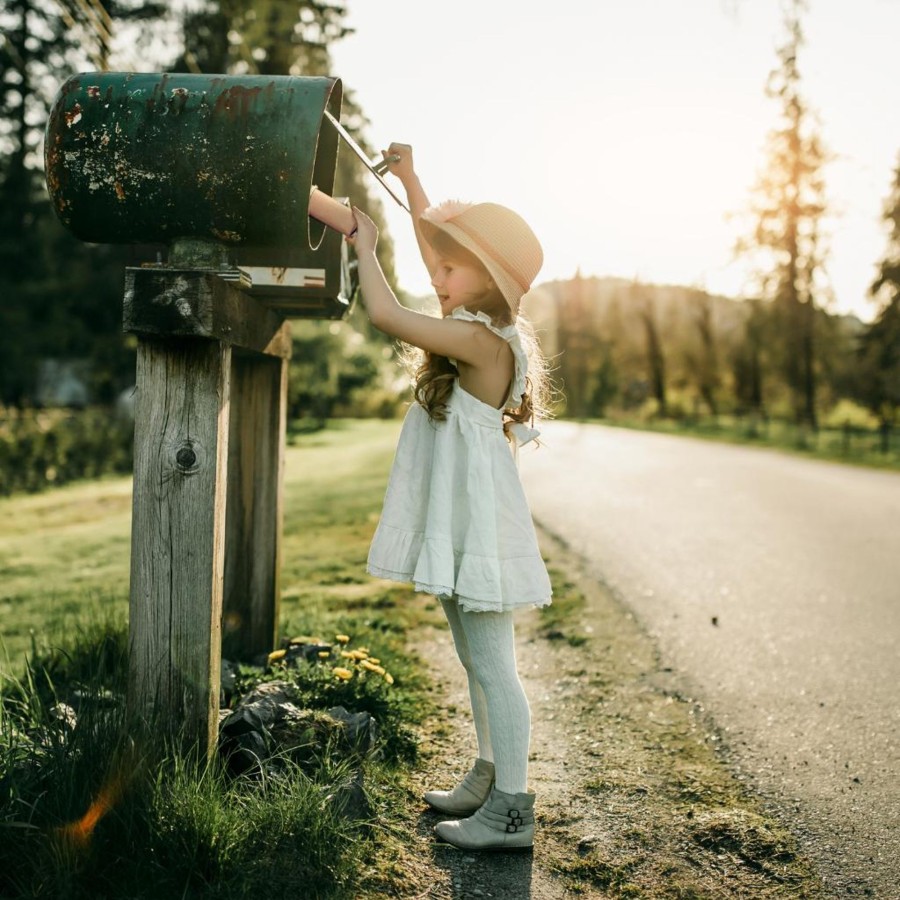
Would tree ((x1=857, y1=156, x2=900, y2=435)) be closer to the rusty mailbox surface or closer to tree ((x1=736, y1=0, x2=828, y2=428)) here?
tree ((x1=736, y1=0, x2=828, y2=428))

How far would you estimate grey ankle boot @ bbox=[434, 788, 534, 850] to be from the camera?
2.87 meters

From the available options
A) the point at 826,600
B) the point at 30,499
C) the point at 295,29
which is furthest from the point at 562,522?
the point at 295,29

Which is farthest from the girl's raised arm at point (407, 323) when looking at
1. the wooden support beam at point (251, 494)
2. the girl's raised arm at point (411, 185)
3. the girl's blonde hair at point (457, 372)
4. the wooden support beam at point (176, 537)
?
the wooden support beam at point (251, 494)

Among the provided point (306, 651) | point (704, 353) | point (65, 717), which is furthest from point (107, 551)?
point (704, 353)

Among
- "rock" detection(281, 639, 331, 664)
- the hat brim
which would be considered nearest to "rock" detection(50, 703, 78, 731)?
"rock" detection(281, 639, 331, 664)

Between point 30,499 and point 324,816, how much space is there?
43.7ft

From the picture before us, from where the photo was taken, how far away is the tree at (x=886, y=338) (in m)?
35.4

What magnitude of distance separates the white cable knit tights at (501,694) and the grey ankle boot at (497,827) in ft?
0.11

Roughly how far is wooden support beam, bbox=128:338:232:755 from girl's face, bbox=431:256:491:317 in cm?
76

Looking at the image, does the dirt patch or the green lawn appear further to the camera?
the green lawn

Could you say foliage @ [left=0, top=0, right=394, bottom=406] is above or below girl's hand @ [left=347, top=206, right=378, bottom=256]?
above

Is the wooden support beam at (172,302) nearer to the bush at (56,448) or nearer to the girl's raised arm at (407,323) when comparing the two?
the girl's raised arm at (407,323)

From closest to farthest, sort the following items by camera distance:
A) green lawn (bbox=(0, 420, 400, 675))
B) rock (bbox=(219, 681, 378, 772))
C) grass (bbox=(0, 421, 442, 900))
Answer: grass (bbox=(0, 421, 442, 900)) → rock (bbox=(219, 681, 378, 772)) → green lawn (bbox=(0, 420, 400, 675))

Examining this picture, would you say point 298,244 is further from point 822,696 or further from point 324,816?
point 822,696
